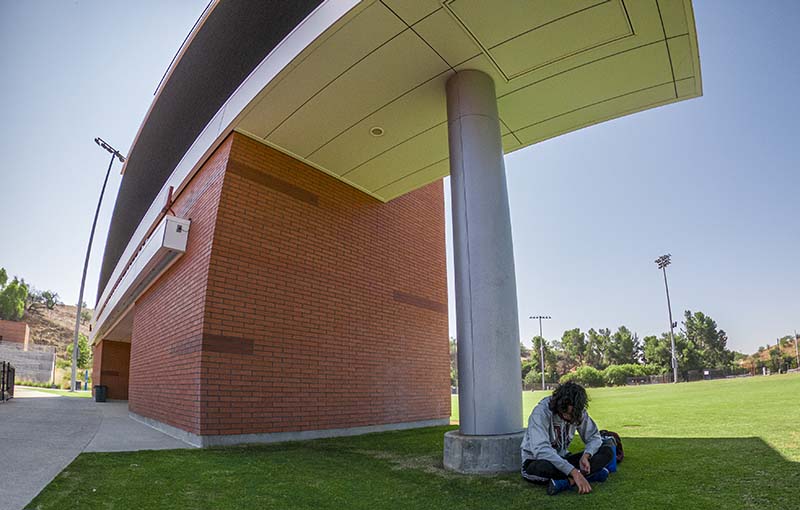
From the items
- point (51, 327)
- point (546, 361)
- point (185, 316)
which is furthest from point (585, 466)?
point (51, 327)

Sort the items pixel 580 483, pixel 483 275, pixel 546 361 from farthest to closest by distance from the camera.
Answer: pixel 546 361 < pixel 483 275 < pixel 580 483

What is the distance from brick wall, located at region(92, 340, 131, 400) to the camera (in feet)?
73.7

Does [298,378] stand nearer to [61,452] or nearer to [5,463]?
[61,452]

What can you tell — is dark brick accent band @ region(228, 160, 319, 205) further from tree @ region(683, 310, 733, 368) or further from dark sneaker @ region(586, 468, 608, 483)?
tree @ region(683, 310, 733, 368)

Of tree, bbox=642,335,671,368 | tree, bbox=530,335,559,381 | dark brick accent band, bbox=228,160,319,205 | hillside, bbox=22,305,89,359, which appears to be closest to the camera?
dark brick accent band, bbox=228,160,319,205

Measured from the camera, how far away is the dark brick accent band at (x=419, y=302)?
10.1 m

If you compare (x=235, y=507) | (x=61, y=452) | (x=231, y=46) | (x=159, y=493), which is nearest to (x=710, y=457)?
(x=235, y=507)

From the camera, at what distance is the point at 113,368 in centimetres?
2303

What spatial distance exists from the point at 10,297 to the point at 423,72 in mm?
86479

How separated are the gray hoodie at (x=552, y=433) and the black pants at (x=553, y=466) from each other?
0.05 metres

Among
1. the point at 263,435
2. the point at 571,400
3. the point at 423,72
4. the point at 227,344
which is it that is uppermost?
the point at 423,72

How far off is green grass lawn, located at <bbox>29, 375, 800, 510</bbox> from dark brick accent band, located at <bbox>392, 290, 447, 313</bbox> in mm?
4334

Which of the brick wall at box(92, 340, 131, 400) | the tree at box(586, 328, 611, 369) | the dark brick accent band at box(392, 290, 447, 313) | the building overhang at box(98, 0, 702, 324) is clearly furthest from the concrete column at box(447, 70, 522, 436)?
the tree at box(586, 328, 611, 369)

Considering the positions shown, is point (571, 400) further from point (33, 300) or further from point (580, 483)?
point (33, 300)
